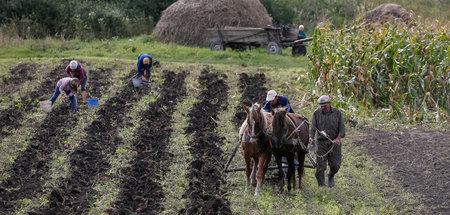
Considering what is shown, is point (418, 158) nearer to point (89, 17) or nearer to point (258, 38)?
point (258, 38)

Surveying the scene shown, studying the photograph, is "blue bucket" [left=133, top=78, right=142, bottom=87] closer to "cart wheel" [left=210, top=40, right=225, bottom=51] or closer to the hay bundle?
"cart wheel" [left=210, top=40, right=225, bottom=51]

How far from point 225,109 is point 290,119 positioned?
6.20 meters

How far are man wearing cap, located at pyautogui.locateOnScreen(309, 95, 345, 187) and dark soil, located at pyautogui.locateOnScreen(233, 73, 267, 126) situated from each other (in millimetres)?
4353

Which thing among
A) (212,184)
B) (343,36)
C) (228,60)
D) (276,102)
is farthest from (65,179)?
(228,60)

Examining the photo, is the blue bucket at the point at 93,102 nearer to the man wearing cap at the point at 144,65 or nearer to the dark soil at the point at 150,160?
the dark soil at the point at 150,160

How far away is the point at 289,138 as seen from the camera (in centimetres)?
887

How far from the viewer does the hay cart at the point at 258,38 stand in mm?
22547

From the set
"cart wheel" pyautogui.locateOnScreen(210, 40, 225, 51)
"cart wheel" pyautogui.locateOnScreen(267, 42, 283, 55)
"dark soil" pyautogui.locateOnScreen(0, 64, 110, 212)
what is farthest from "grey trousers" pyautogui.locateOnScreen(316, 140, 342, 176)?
"cart wheel" pyautogui.locateOnScreen(210, 40, 225, 51)

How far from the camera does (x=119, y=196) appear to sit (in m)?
9.41

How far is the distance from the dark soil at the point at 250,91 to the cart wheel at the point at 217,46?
445 centimetres

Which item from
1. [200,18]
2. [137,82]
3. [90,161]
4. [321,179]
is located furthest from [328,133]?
[200,18]

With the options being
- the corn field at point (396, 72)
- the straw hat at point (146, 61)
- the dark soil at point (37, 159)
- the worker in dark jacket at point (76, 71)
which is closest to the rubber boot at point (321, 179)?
the dark soil at point (37, 159)

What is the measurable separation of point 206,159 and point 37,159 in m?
3.31

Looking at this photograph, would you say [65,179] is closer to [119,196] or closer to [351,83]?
[119,196]
